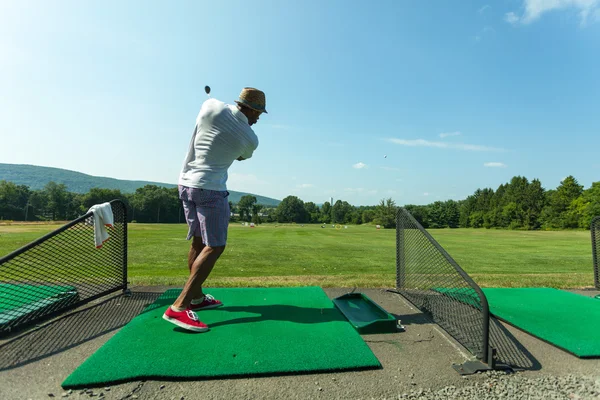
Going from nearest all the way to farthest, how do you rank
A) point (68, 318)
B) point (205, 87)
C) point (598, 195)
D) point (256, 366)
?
point (256, 366), point (68, 318), point (205, 87), point (598, 195)

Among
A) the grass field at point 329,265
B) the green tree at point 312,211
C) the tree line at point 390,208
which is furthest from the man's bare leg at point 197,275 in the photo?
the green tree at point 312,211

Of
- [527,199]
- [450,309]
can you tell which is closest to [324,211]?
[527,199]

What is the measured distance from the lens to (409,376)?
2.52m

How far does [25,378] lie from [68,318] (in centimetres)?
130

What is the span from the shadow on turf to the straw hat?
257cm

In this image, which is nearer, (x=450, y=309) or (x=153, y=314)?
(x=153, y=314)

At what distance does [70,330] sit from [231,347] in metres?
1.65

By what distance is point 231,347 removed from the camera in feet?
9.29

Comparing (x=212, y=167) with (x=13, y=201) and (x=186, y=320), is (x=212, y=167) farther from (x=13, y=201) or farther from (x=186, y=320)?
(x=13, y=201)

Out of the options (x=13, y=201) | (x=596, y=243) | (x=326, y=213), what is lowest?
(x=596, y=243)

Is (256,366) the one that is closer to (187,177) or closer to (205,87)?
(187,177)

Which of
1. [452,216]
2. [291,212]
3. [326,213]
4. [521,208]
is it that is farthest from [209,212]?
[326,213]

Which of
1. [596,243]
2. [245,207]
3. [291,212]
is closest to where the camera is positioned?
[596,243]

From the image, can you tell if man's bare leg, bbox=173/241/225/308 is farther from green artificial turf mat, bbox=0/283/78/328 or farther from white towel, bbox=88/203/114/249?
green artificial turf mat, bbox=0/283/78/328
